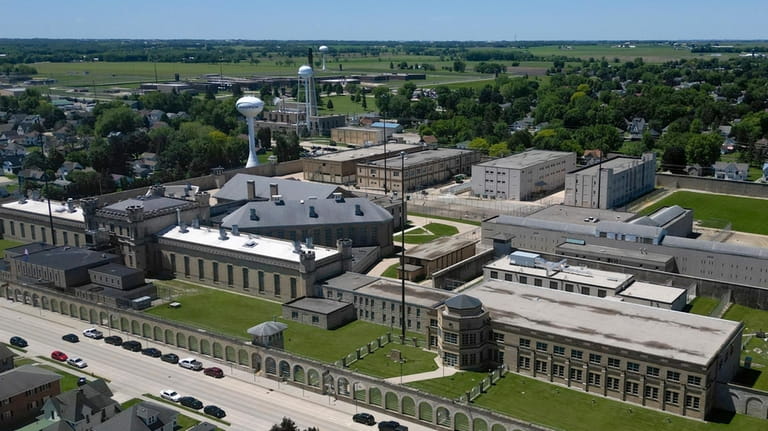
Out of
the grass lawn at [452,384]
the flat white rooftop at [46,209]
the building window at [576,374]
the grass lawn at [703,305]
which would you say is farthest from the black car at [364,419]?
the flat white rooftop at [46,209]

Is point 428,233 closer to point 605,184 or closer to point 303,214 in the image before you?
point 303,214

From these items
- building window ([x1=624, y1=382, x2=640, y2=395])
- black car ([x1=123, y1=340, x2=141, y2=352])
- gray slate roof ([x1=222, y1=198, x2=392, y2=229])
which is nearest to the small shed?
black car ([x1=123, y1=340, x2=141, y2=352])

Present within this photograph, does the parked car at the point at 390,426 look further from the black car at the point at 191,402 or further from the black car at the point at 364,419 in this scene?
the black car at the point at 191,402

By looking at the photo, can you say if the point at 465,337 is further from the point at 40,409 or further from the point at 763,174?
the point at 763,174

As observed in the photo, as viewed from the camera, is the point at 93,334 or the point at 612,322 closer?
the point at 612,322

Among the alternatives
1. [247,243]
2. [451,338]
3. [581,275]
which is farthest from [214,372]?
[581,275]

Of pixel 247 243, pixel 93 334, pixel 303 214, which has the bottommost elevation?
pixel 93 334

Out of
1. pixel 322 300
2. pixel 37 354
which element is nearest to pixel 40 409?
pixel 37 354

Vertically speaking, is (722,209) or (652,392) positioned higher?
(722,209)
